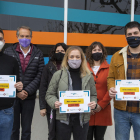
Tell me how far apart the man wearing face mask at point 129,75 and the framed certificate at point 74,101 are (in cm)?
34

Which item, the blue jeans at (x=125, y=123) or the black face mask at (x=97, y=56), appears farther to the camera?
the black face mask at (x=97, y=56)

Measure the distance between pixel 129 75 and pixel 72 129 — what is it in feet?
3.36

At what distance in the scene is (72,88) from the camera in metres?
2.10

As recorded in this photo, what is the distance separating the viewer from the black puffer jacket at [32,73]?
2660 millimetres

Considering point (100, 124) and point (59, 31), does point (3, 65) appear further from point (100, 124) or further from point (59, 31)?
point (59, 31)

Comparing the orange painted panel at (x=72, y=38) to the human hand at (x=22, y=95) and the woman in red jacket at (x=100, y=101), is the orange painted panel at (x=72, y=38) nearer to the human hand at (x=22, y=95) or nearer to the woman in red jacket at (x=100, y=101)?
the woman in red jacket at (x=100, y=101)

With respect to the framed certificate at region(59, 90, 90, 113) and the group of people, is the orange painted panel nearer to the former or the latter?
the group of people

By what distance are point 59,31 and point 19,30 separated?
68.9 inches

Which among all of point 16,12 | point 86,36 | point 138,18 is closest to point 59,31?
point 86,36

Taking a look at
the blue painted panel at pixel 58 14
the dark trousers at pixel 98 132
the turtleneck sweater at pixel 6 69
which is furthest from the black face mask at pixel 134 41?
the blue painted panel at pixel 58 14

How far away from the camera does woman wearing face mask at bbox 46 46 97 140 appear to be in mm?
2051

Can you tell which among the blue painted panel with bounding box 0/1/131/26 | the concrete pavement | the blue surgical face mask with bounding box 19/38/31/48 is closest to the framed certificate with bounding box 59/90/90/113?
the blue surgical face mask with bounding box 19/38/31/48

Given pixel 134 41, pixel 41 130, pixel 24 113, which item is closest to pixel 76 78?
pixel 134 41

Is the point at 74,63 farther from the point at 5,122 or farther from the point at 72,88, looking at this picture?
the point at 5,122
